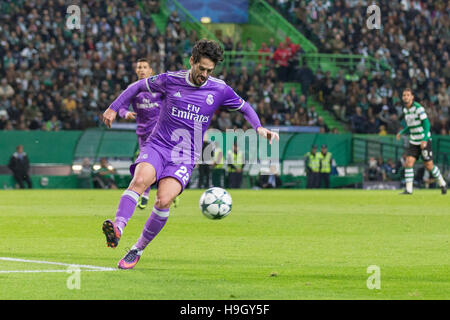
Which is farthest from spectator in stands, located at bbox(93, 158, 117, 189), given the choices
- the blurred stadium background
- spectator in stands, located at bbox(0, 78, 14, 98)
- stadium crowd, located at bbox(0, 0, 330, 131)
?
spectator in stands, located at bbox(0, 78, 14, 98)

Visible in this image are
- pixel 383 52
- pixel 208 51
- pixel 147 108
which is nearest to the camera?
pixel 208 51

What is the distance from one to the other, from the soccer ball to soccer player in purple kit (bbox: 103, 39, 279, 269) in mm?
2989

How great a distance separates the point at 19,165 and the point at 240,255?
21.2m

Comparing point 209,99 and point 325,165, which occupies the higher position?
point 209,99

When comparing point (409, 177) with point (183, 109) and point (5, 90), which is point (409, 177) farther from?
point (183, 109)

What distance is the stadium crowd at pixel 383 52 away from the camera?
37.8 m

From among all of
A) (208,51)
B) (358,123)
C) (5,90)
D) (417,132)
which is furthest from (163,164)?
(358,123)

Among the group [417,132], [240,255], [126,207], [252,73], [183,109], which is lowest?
[240,255]

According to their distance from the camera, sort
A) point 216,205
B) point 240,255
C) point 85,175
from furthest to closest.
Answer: point 85,175
point 216,205
point 240,255

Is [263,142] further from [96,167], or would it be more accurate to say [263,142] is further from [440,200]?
[440,200]

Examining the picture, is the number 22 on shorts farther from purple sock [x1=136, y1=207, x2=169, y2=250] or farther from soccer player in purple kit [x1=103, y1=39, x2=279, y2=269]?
purple sock [x1=136, y1=207, x2=169, y2=250]

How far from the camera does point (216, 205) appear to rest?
12570 mm

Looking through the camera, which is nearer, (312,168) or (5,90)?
(5,90)

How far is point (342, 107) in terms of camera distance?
38.2 meters
